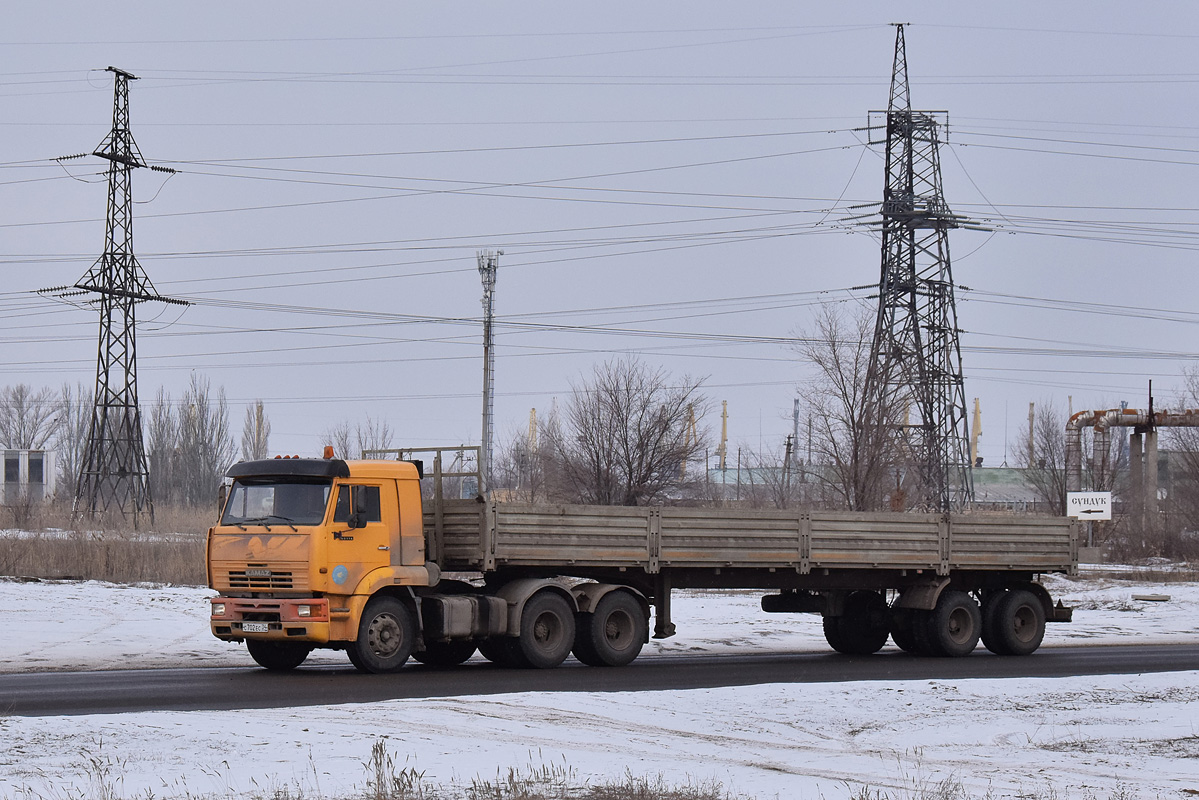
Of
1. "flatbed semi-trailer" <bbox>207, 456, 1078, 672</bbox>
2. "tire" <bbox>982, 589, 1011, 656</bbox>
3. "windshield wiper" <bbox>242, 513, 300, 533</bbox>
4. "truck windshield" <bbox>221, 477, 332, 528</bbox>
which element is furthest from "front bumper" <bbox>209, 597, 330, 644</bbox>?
"tire" <bbox>982, 589, 1011, 656</bbox>

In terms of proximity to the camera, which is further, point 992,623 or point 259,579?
point 992,623

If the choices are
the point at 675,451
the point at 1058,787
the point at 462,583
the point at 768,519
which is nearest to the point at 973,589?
the point at 768,519

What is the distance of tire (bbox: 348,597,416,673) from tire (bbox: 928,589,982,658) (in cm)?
904

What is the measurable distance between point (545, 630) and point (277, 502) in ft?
13.8

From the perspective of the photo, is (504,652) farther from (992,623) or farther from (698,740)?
(992,623)

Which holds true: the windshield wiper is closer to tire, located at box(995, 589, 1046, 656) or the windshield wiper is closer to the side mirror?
the side mirror

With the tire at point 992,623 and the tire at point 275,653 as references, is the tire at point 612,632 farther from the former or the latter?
the tire at point 992,623

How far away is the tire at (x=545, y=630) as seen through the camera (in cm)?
1947

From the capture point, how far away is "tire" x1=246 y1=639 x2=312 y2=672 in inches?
744

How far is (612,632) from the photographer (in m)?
20.4

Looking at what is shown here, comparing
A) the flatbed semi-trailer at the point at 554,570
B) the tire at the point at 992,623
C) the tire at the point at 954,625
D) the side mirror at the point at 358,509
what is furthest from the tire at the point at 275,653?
the tire at the point at 992,623

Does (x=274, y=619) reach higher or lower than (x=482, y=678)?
higher

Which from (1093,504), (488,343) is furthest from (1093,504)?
(488,343)

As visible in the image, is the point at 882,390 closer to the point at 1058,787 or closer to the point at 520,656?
the point at 520,656
